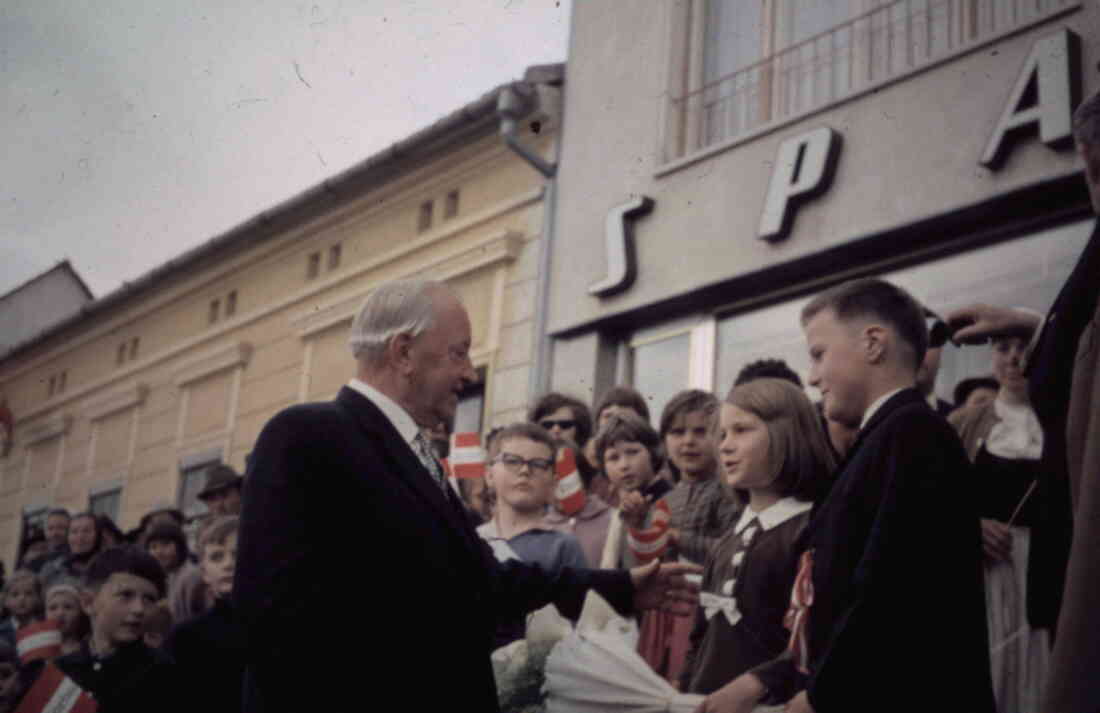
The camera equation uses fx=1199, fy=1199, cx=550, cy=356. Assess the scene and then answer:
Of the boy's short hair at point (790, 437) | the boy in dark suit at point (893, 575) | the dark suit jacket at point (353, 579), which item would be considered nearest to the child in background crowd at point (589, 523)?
the boy's short hair at point (790, 437)

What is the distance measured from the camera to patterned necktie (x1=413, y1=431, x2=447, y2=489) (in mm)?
2826

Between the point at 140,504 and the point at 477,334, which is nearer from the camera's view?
the point at 477,334

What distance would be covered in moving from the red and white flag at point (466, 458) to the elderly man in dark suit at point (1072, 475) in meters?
4.18

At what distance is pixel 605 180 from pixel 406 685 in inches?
292

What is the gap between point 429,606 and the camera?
2.54m

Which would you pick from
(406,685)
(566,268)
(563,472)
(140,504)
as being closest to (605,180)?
(566,268)

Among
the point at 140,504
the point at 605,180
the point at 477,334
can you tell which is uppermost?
the point at 605,180

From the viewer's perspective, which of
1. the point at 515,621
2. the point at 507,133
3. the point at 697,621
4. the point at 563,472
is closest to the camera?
the point at 515,621

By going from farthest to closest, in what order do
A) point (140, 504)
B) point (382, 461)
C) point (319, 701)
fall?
1. point (140, 504)
2. point (382, 461)
3. point (319, 701)

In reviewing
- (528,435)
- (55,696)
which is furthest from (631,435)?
(55,696)

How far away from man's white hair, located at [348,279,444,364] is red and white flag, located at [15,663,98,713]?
285 cm

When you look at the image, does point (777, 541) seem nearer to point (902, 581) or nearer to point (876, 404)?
point (876, 404)

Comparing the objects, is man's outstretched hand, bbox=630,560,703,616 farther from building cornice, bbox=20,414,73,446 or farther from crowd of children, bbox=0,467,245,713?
building cornice, bbox=20,414,73,446

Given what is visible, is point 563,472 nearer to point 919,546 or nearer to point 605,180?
point 919,546
